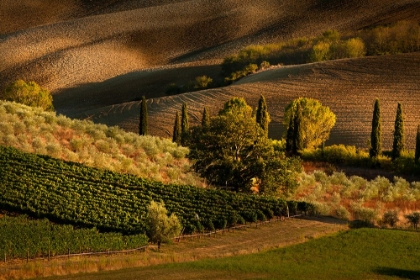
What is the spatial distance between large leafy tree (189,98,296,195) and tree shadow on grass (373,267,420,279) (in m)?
24.3

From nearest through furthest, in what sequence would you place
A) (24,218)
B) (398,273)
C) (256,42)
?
(398,273) → (24,218) → (256,42)

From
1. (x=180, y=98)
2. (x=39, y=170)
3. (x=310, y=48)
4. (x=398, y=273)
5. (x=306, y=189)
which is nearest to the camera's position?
(x=398, y=273)

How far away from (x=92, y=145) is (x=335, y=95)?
51.5m

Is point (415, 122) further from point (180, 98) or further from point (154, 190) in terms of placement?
point (154, 190)

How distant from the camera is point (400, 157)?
2958 inches

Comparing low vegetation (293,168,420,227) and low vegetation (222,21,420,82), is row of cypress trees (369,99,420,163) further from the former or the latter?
low vegetation (222,21,420,82)

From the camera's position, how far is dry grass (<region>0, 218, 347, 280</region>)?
33469 mm

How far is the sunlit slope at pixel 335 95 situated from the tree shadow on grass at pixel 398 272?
56.1 meters

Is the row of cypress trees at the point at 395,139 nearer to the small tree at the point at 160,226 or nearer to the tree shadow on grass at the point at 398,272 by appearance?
the small tree at the point at 160,226

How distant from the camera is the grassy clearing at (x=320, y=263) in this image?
1272 inches

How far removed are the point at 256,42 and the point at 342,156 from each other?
391 feet

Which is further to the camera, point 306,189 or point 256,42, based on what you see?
point 256,42

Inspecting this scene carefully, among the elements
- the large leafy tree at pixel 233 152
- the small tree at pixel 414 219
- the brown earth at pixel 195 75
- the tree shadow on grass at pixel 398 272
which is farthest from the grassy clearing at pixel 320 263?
the brown earth at pixel 195 75

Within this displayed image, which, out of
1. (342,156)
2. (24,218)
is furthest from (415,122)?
(24,218)
